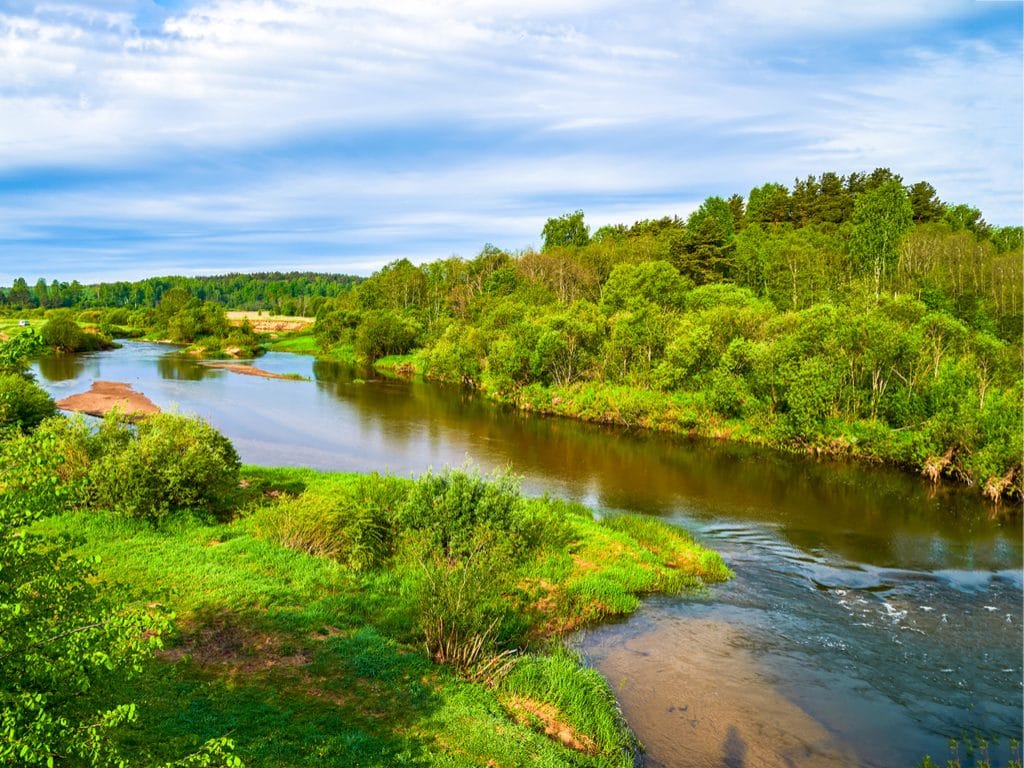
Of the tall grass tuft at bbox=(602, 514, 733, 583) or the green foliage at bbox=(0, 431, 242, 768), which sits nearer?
the green foliage at bbox=(0, 431, 242, 768)

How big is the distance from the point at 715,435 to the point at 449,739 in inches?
1448

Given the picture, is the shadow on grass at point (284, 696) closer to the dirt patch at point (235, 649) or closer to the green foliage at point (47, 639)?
the dirt patch at point (235, 649)

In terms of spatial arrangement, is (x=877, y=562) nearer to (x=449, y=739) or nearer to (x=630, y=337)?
(x=449, y=739)

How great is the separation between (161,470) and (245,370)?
2447 inches

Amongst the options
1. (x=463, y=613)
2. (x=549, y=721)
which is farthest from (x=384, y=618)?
(x=549, y=721)

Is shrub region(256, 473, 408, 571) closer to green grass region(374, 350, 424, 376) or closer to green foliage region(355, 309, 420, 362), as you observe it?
green grass region(374, 350, 424, 376)

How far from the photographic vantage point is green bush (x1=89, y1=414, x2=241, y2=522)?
60.8 ft

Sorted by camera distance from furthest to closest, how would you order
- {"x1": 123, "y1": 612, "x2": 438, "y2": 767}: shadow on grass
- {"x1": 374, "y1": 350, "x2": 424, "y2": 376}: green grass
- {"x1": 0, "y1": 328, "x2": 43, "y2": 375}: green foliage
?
{"x1": 374, "y1": 350, "x2": 424, "y2": 376}: green grass
{"x1": 123, "y1": 612, "x2": 438, "y2": 767}: shadow on grass
{"x1": 0, "y1": 328, "x2": 43, "y2": 375}: green foliage

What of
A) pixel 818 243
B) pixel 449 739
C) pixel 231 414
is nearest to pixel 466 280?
pixel 818 243

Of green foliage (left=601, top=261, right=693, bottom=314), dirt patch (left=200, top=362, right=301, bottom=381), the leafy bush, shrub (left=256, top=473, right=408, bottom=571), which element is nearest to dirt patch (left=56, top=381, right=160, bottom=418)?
dirt patch (left=200, top=362, right=301, bottom=381)

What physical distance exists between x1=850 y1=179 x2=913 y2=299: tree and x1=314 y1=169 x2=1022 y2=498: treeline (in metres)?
0.20

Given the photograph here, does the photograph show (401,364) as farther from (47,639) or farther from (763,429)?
(47,639)

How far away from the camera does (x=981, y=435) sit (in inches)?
1233

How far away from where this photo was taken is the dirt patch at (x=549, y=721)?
11430mm
